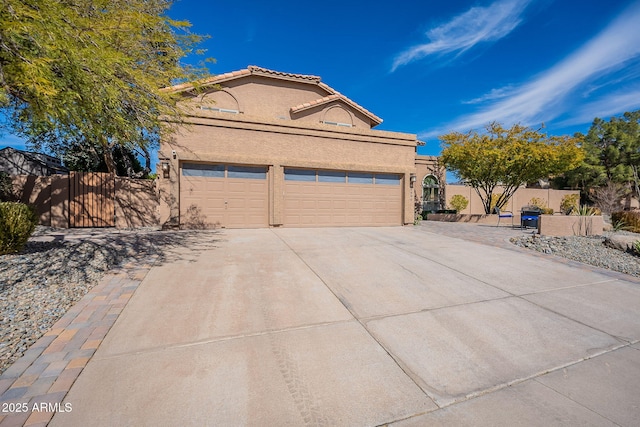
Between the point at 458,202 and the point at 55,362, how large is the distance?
2277cm

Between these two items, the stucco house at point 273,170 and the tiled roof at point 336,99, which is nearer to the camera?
the stucco house at point 273,170

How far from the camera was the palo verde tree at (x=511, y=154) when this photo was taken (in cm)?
1520

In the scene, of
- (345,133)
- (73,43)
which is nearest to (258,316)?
(73,43)

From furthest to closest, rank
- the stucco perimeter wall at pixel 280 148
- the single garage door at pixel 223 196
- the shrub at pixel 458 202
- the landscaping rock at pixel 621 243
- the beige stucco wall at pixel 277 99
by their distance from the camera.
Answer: the shrub at pixel 458 202 → the beige stucco wall at pixel 277 99 → the single garage door at pixel 223 196 → the stucco perimeter wall at pixel 280 148 → the landscaping rock at pixel 621 243

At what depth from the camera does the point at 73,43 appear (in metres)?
3.92

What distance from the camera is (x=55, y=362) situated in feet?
8.11

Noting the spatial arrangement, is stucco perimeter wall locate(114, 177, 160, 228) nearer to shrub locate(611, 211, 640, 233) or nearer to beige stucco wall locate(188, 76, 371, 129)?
beige stucco wall locate(188, 76, 371, 129)

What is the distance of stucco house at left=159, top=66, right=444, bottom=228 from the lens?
1007cm

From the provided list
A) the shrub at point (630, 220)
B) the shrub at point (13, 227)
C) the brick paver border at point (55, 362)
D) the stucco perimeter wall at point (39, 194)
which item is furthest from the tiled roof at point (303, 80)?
the brick paver border at point (55, 362)

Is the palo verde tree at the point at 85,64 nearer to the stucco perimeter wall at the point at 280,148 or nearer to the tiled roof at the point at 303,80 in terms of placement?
the stucco perimeter wall at the point at 280,148

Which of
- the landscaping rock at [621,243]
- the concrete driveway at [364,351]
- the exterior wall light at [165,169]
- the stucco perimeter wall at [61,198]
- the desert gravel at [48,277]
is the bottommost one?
the concrete driveway at [364,351]

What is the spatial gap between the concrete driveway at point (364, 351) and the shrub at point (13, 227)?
3226 mm

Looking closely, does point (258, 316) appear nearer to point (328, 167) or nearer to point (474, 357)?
point (474, 357)

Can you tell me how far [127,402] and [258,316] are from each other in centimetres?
154
